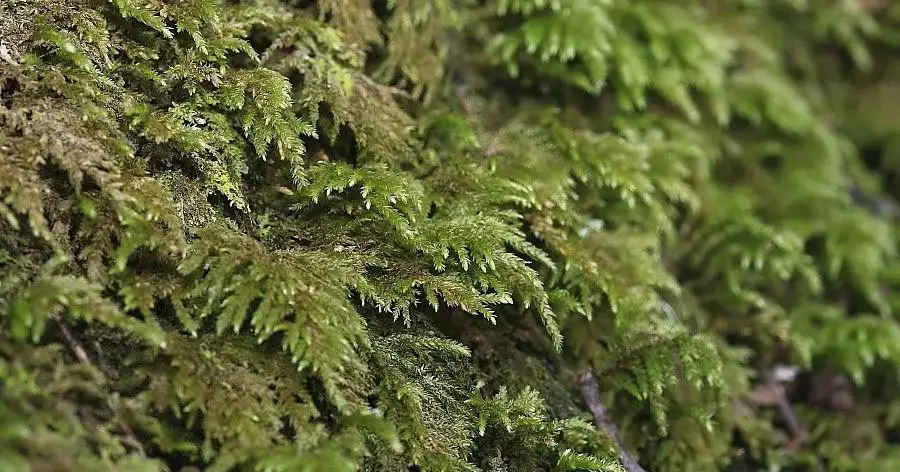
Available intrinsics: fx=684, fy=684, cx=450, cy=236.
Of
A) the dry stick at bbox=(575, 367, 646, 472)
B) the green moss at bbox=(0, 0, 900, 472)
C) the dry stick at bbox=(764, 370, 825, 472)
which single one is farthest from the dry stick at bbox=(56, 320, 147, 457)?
the dry stick at bbox=(764, 370, 825, 472)

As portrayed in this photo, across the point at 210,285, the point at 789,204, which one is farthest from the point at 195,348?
the point at 789,204

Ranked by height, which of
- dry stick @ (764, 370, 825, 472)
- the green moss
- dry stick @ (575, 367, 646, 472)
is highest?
the green moss

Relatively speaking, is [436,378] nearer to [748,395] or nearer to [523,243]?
[523,243]

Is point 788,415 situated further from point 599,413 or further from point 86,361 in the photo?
point 86,361

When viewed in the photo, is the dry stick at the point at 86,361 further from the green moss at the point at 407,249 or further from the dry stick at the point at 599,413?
the dry stick at the point at 599,413

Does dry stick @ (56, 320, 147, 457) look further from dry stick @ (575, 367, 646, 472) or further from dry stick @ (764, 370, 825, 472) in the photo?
dry stick @ (764, 370, 825, 472)
